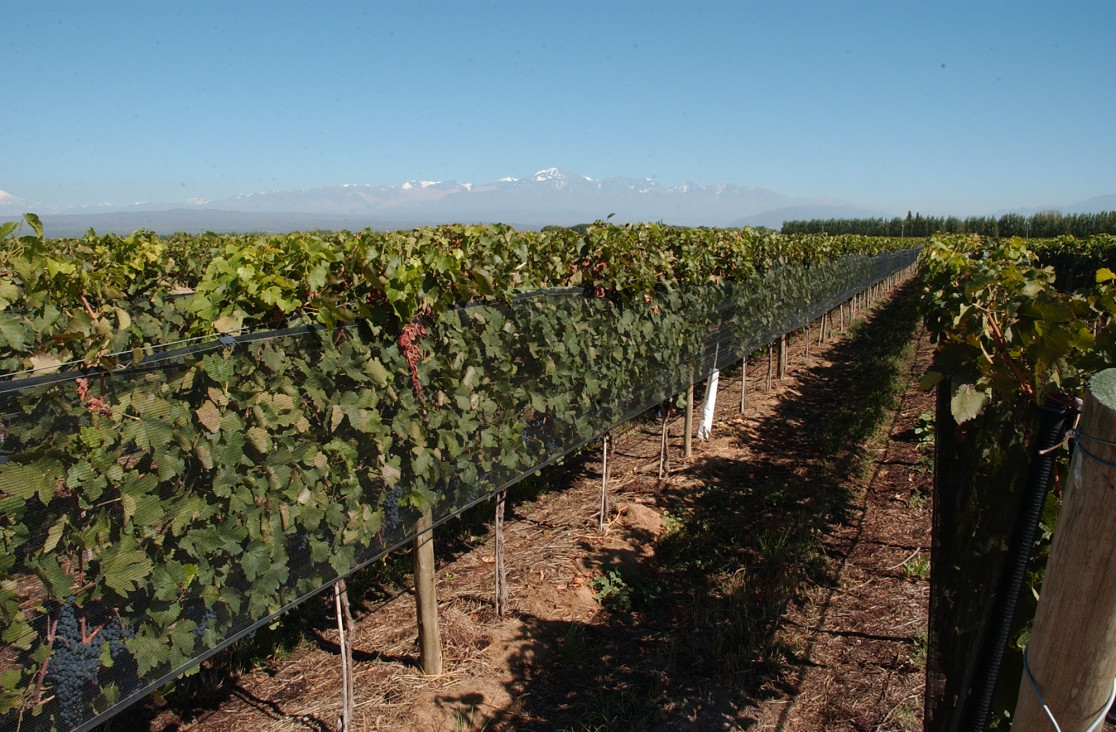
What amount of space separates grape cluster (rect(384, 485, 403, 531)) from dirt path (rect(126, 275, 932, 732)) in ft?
2.92

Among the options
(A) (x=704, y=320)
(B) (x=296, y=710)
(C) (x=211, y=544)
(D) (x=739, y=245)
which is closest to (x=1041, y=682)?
(C) (x=211, y=544)

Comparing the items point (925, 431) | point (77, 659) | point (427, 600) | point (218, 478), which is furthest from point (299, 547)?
point (925, 431)

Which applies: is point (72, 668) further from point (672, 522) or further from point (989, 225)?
point (989, 225)

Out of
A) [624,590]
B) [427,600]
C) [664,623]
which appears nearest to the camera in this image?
[427,600]

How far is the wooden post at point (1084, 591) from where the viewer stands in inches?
48.8

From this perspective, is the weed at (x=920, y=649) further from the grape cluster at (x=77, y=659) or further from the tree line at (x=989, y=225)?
the tree line at (x=989, y=225)

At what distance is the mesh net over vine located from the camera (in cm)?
192

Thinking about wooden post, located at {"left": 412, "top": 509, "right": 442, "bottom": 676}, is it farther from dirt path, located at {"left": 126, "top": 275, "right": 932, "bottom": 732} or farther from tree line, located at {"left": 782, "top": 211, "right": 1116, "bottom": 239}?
tree line, located at {"left": 782, "top": 211, "right": 1116, "bottom": 239}

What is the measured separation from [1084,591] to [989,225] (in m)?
101

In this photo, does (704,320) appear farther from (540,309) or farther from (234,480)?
(234,480)

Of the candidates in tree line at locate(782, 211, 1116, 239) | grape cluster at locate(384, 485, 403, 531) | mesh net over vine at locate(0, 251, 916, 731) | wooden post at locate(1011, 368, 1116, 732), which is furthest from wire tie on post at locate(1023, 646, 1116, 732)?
tree line at locate(782, 211, 1116, 239)

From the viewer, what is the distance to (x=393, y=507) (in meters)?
3.20

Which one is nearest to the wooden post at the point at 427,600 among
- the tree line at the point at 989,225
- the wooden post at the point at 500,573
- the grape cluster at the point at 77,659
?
the wooden post at the point at 500,573

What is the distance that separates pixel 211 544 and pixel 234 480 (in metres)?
0.22
